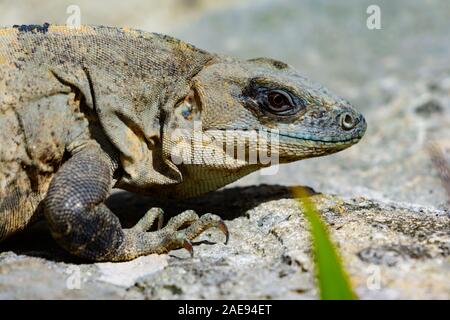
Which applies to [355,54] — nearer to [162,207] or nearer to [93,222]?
[162,207]

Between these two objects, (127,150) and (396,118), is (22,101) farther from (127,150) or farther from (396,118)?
(396,118)

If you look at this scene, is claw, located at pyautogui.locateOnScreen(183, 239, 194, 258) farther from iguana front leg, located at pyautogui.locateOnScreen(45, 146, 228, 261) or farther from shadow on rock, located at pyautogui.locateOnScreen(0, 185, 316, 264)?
A: shadow on rock, located at pyautogui.locateOnScreen(0, 185, 316, 264)

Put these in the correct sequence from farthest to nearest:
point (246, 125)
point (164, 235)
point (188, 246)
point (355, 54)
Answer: point (355, 54), point (246, 125), point (164, 235), point (188, 246)

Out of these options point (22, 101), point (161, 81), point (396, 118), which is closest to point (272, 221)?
point (161, 81)


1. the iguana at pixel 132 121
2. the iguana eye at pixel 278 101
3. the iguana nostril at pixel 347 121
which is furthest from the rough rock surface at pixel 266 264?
the iguana eye at pixel 278 101

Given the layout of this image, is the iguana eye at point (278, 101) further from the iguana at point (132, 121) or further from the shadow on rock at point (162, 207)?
the shadow on rock at point (162, 207)

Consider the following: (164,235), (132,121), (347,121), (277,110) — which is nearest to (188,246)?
(164,235)
